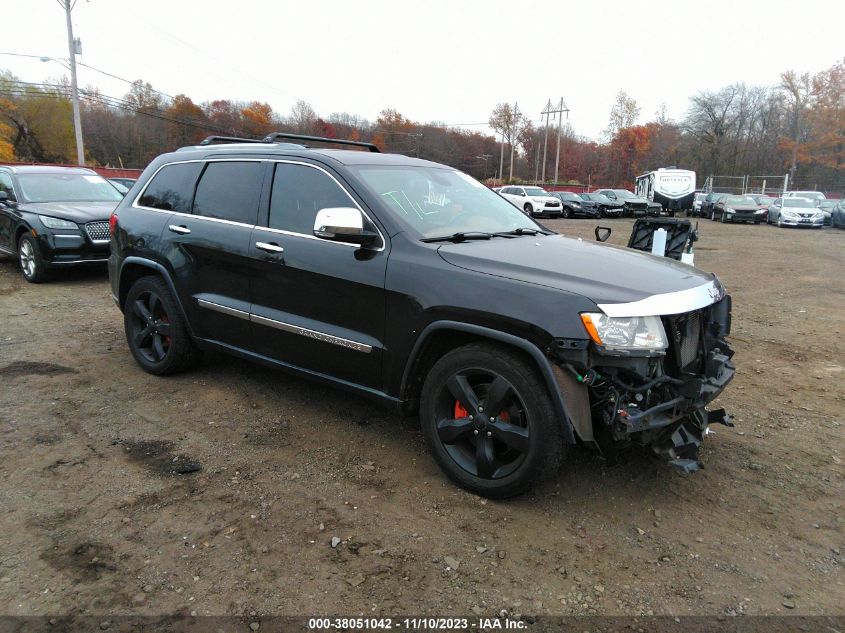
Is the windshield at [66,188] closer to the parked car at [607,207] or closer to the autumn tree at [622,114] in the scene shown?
the parked car at [607,207]

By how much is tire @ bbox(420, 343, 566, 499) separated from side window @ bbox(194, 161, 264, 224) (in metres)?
1.91

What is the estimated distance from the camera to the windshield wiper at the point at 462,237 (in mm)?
3447

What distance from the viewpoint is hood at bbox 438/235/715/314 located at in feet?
9.47

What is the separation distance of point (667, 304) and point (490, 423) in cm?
107

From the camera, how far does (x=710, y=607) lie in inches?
96.3

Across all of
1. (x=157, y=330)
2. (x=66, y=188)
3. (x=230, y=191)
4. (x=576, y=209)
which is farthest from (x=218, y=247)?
(x=576, y=209)

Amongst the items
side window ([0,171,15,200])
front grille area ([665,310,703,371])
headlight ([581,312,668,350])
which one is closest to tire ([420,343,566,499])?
headlight ([581,312,668,350])

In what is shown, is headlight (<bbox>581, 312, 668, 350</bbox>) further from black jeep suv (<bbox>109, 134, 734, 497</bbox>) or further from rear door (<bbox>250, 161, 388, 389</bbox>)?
rear door (<bbox>250, 161, 388, 389</bbox>)

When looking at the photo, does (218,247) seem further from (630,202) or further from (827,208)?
(630,202)

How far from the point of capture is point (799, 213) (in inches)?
1011

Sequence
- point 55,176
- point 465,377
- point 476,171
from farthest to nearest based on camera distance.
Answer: point 476,171
point 55,176
point 465,377

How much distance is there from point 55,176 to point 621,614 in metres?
10.7

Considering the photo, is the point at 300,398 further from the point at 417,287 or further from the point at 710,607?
the point at 710,607

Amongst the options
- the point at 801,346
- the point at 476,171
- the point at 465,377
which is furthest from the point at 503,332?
the point at 476,171
